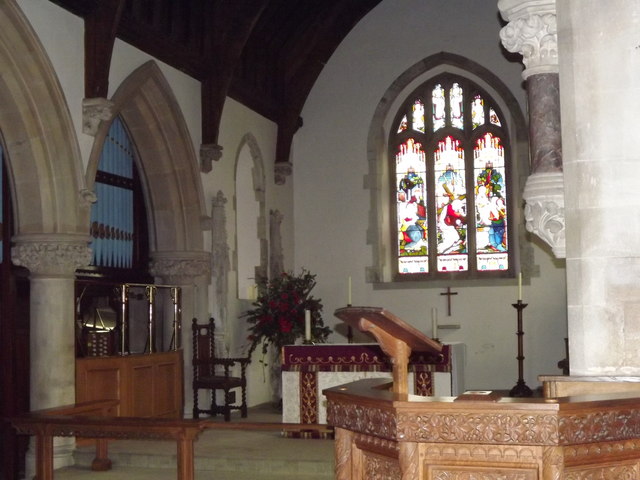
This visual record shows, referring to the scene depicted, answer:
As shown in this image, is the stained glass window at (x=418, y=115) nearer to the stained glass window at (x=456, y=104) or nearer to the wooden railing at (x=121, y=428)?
the stained glass window at (x=456, y=104)

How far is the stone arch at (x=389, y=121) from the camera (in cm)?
1183

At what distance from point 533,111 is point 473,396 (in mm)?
1639

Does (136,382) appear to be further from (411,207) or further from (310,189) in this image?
(411,207)

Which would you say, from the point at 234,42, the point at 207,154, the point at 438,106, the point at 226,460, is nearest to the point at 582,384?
the point at 226,460

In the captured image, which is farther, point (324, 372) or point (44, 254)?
point (324, 372)

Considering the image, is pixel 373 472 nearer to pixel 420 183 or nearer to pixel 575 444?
pixel 575 444

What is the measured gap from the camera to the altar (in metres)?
7.71

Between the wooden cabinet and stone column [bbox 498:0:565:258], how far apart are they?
482 cm

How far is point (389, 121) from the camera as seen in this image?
12.4 meters

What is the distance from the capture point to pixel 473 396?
122 inches

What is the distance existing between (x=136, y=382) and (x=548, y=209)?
17.6ft

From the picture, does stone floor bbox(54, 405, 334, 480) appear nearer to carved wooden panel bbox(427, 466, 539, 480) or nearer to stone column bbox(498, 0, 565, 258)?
stone column bbox(498, 0, 565, 258)

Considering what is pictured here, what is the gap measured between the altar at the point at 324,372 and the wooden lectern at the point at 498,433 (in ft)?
14.8

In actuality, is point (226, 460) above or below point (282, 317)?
below
